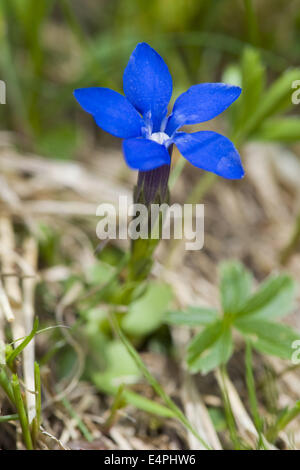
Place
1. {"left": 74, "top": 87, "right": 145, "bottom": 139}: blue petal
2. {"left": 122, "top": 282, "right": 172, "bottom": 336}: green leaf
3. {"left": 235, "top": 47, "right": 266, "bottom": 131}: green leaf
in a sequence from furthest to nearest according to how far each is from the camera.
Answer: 1. {"left": 235, "top": 47, "right": 266, "bottom": 131}: green leaf
2. {"left": 122, "top": 282, "right": 172, "bottom": 336}: green leaf
3. {"left": 74, "top": 87, "right": 145, "bottom": 139}: blue petal

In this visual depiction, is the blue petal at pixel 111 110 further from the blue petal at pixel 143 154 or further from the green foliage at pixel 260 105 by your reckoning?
the green foliage at pixel 260 105

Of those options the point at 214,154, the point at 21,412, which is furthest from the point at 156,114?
the point at 21,412

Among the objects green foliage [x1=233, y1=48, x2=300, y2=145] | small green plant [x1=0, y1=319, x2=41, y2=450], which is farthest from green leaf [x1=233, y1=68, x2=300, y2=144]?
small green plant [x1=0, y1=319, x2=41, y2=450]

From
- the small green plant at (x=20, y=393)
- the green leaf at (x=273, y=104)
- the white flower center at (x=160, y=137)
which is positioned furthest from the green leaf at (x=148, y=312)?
the green leaf at (x=273, y=104)

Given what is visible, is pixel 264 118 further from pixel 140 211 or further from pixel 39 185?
pixel 39 185

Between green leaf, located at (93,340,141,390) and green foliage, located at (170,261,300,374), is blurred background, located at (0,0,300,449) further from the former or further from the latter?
green foliage, located at (170,261,300,374)

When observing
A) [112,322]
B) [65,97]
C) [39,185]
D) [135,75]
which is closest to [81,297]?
[112,322]
